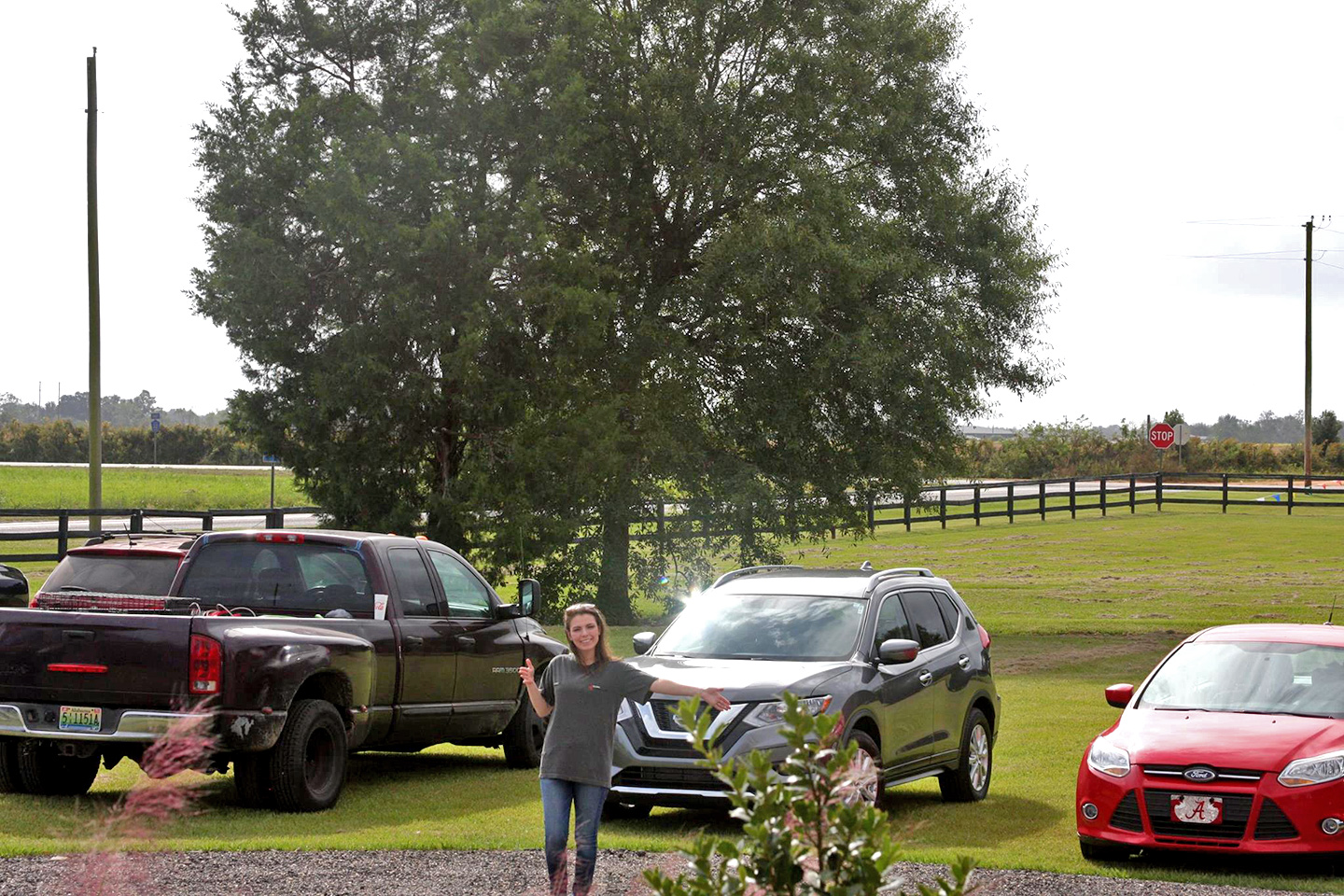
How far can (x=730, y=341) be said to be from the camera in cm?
2688

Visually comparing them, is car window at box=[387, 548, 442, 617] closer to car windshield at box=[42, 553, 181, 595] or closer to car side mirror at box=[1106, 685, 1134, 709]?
car windshield at box=[42, 553, 181, 595]

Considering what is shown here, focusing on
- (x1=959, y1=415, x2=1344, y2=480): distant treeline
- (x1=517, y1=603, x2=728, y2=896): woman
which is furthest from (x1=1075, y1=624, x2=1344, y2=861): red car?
(x1=959, y1=415, x2=1344, y2=480): distant treeline

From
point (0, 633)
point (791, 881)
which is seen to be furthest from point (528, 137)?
point (791, 881)

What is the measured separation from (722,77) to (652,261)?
342 centimetres

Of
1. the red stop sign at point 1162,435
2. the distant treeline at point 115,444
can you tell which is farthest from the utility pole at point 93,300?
the distant treeline at point 115,444

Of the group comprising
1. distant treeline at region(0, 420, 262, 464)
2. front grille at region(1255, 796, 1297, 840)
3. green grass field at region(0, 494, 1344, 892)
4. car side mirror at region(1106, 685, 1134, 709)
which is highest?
distant treeline at region(0, 420, 262, 464)

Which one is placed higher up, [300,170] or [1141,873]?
[300,170]

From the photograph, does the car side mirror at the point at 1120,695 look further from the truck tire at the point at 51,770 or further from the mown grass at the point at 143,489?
the mown grass at the point at 143,489

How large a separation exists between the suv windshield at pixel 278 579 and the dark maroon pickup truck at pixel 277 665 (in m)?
0.01

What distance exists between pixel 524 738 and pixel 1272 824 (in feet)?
20.5

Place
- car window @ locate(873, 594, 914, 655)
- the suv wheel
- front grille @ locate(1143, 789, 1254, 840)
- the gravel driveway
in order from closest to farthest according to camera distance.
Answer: the gravel driveway, front grille @ locate(1143, 789, 1254, 840), car window @ locate(873, 594, 914, 655), the suv wheel

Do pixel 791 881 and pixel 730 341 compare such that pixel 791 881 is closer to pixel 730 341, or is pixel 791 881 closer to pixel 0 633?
pixel 0 633

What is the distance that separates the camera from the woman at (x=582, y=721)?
23.6 ft

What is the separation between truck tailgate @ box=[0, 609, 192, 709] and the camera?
995cm
